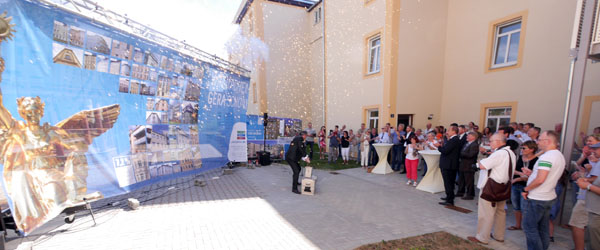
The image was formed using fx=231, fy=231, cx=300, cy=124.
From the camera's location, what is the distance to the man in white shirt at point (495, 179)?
3.31 meters

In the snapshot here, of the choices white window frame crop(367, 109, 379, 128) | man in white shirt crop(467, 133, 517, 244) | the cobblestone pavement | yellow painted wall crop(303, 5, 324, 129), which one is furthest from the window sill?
yellow painted wall crop(303, 5, 324, 129)

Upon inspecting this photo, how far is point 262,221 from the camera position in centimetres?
439

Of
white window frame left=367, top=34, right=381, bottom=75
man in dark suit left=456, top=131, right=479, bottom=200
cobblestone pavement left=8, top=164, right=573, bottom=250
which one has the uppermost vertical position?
white window frame left=367, top=34, right=381, bottom=75

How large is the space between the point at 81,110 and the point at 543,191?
275 inches

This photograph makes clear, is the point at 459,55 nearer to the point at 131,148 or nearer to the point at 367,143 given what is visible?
the point at 367,143

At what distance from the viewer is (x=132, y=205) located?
4.86 meters

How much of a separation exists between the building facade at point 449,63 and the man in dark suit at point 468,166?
14.0 feet

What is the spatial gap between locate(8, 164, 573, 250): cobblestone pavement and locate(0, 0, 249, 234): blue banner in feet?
2.03

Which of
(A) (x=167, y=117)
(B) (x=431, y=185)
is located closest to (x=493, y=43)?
(B) (x=431, y=185)

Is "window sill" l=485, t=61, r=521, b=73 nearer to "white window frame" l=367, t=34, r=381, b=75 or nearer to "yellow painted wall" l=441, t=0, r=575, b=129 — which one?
"yellow painted wall" l=441, t=0, r=575, b=129

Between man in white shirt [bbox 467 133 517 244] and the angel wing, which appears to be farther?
the angel wing

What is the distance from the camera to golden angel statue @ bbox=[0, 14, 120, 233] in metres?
3.12

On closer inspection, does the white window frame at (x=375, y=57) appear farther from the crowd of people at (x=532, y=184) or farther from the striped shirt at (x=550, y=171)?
the striped shirt at (x=550, y=171)

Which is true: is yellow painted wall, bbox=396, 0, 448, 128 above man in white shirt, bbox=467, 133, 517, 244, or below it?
above
